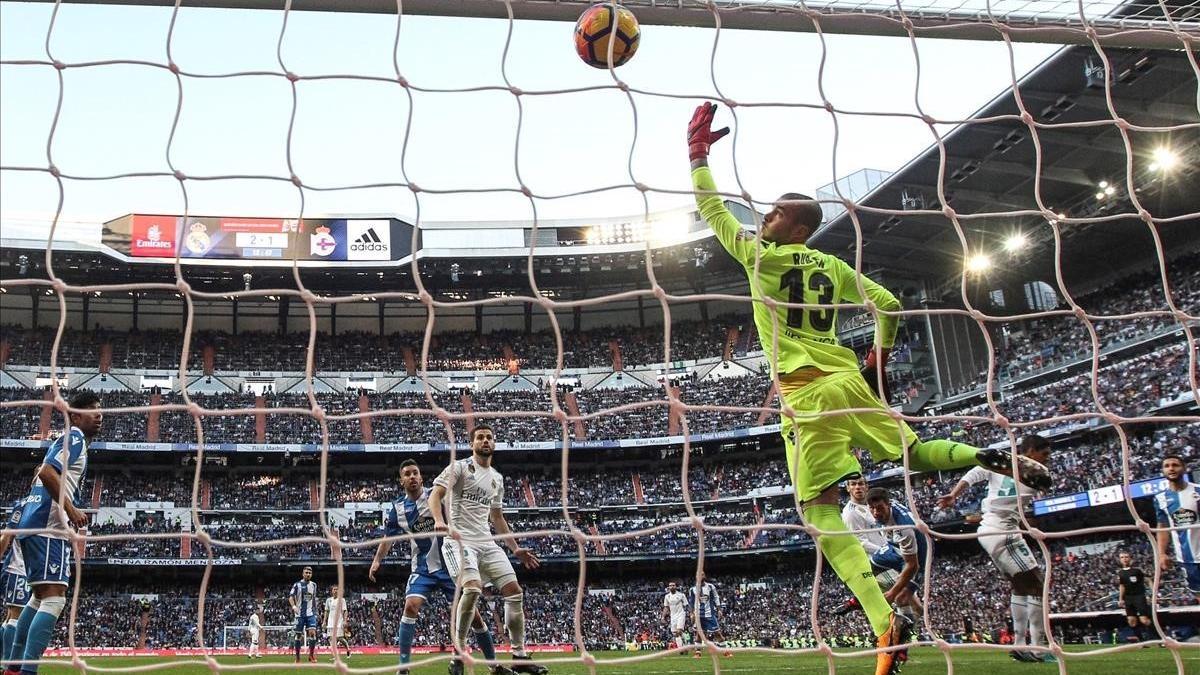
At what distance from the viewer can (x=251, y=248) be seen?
120 feet

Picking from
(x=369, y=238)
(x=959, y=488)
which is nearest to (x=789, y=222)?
(x=959, y=488)

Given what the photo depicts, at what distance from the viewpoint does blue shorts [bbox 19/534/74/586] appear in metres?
5.38

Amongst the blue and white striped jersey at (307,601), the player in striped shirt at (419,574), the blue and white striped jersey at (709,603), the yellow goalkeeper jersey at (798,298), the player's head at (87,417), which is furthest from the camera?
the blue and white striped jersey at (307,601)

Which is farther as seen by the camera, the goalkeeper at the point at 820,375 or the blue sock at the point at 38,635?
the blue sock at the point at 38,635

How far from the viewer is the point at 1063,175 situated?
1037 inches

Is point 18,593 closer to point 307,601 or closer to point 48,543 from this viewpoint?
point 48,543

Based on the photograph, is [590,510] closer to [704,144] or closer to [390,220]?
[390,220]

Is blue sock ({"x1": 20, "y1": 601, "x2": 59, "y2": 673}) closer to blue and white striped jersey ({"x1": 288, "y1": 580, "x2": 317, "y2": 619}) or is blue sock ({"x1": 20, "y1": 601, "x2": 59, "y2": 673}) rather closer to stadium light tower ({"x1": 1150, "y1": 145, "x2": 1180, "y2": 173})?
blue and white striped jersey ({"x1": 288, "y1": 580, "x2": 317, "y2": 619})

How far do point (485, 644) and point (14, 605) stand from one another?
3502mm

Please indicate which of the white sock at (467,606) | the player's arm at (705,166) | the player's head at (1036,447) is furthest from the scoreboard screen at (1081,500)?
the player's arm at (705,166)

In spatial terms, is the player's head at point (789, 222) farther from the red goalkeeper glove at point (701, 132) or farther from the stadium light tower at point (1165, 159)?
the stadium light tower at point (1165, 159)

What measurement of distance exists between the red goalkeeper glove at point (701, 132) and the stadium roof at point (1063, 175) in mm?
16236

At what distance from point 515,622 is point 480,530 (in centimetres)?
77

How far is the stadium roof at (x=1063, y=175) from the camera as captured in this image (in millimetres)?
21469
